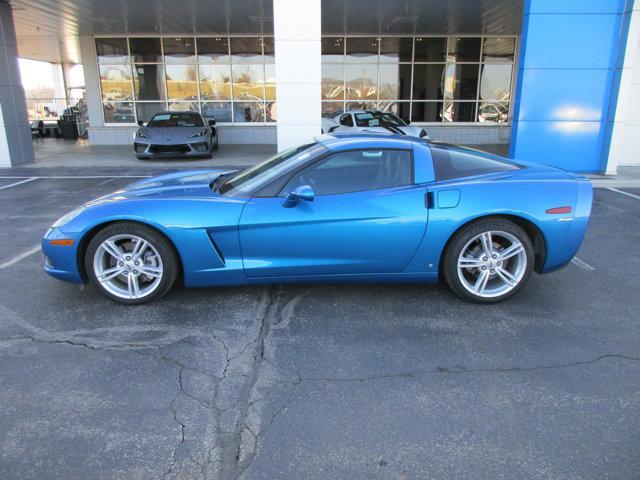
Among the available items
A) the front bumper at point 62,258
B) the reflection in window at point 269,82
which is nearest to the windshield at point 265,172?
the front bumper at point 62,258

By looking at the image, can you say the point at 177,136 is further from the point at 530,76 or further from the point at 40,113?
the point at 40,113

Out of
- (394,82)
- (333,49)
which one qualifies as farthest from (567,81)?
(333,49)

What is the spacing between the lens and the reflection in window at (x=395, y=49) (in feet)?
58.5

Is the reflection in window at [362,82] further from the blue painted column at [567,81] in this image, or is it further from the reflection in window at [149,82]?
the blue painted column at [567,81]

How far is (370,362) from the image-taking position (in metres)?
3.14

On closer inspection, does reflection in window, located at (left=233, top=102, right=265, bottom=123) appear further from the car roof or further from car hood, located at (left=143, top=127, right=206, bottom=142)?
the car roof

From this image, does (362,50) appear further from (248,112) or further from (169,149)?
(169,149)

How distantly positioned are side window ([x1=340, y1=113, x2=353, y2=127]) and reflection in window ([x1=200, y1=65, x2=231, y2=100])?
6.12 metres

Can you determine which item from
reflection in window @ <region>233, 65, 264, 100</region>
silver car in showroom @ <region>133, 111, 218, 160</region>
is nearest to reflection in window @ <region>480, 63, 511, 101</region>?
reflection in window @ <region>233, 65, 264, 100</region>

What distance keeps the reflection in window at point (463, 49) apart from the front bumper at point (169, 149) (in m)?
10.1

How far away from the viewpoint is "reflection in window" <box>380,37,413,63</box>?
1783cm

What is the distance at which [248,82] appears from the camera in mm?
18109

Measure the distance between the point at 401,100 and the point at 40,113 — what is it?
72.6 ft

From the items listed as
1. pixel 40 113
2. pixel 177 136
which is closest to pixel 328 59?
pixel 177 136
